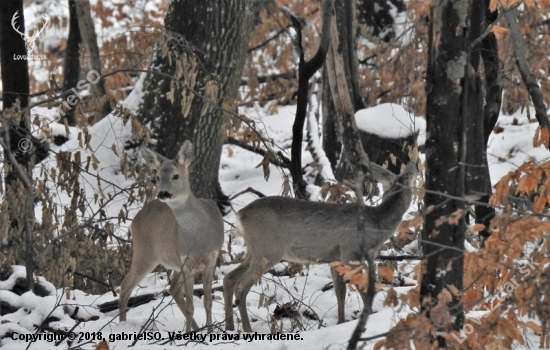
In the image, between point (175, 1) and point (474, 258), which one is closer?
point (474, 258)

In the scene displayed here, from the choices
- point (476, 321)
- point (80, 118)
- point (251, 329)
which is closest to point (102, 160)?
point (80, 118)

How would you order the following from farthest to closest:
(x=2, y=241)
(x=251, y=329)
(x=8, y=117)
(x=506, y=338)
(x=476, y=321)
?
(x=2, y=241)
(x=8, y=117)
(x=251, y=329)
(x=476, y=321)
(x=506, y=338)

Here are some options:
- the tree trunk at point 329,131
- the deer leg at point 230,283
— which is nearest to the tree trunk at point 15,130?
the deer leg at point 230,283

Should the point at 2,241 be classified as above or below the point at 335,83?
below

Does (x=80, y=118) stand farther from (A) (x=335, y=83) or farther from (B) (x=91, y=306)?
(A) (x=335, y=83)

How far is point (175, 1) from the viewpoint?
11.0m

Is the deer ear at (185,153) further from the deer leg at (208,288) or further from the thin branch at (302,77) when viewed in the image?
the thin branch at (302,77)

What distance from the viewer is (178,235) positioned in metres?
7.86

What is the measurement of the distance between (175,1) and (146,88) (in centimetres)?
111

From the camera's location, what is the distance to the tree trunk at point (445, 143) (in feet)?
17.9

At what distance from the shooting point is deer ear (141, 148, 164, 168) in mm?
7957

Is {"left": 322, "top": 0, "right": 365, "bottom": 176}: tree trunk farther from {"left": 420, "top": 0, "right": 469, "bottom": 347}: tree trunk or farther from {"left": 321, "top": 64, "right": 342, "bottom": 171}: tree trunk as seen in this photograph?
{"left": 420, "top": 0, "right": 469, "bottom": 347}: tree trunk

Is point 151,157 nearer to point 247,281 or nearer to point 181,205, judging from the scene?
point 181,205

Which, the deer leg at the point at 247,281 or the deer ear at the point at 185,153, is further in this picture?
the deer ear at the point at 185,153
